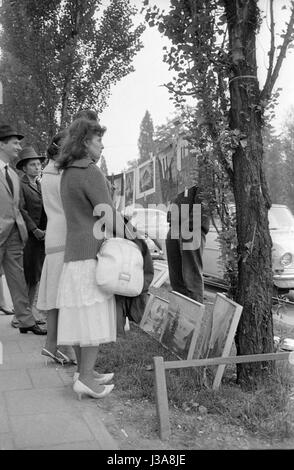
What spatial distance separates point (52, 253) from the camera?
4.26 metres

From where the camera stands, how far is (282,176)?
4191 cm

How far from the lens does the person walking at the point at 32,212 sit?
18.4 ft

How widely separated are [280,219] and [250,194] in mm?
6310

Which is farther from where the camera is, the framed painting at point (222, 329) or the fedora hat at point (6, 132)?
the fedora hat at point (6, 132)

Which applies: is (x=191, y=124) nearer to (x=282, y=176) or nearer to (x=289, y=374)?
(x=289, y=374)

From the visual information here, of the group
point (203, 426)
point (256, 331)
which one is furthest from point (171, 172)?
point (203, 426)

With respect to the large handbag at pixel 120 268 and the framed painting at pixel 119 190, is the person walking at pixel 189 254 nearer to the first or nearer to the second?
the large handbag at pixel 120 268

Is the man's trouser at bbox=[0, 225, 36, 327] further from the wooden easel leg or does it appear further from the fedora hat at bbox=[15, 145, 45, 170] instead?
the wooden easel leg

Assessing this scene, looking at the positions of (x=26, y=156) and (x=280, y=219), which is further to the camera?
(x=280, y=219)

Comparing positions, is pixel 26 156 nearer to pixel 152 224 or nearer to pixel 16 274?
pixel 16 274

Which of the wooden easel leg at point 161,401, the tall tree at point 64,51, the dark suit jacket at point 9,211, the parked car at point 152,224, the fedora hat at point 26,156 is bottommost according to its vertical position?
the wooden easel leg at point 161,401

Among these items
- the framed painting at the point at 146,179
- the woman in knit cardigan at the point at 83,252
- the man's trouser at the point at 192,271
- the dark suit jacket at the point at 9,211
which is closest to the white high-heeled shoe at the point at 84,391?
the woman in knit cardigan at the point at 83,252

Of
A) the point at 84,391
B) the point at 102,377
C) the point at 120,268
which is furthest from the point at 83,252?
the point at 102,377

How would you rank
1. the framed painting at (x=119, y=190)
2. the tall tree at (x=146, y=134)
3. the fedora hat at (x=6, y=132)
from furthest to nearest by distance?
the tall tree at (x=146, y=134) < the framed painting at (x=119, y=190) < the fedora hat at (x=6, y=132)
